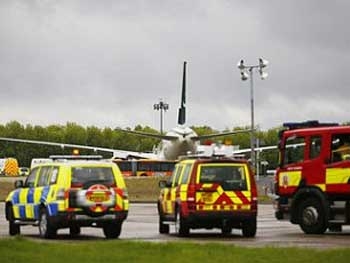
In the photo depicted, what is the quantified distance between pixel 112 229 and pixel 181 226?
169 centimetres

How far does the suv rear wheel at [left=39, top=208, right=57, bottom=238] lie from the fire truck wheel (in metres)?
6.18

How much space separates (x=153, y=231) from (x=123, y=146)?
147 metres

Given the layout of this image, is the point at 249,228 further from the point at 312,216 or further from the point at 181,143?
the point at 181,143

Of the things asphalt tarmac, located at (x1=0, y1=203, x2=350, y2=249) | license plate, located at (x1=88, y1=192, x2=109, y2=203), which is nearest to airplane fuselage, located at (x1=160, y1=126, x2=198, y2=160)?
asphalt tarmac, located at (x1=0, y1=203, x2=350, y2=249)

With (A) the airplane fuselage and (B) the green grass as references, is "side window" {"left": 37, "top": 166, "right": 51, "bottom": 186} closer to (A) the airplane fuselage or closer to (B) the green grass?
(B) the green grass

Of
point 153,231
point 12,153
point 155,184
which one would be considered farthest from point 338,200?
point 12,153

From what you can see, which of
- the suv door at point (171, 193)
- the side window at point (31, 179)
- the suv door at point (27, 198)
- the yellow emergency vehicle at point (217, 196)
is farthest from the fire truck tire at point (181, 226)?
the side window at point (31, 179)

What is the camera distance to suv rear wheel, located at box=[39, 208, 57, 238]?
2386cm

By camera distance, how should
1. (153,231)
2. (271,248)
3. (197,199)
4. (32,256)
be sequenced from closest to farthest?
(32,256) → (271,248) → (197,199) → (153,231)

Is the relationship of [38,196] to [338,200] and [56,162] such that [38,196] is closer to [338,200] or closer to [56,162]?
Result: [56,162]

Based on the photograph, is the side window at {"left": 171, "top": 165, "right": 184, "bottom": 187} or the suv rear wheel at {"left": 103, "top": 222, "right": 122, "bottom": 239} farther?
the side window at {"left": 171, "top": 165, "right": 184, "bottom": 187}

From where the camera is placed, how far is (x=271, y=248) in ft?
62.6

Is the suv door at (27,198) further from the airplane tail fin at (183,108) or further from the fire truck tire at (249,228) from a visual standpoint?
the airplane tail fin at (183,108)

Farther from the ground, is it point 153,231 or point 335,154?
point 335,154
